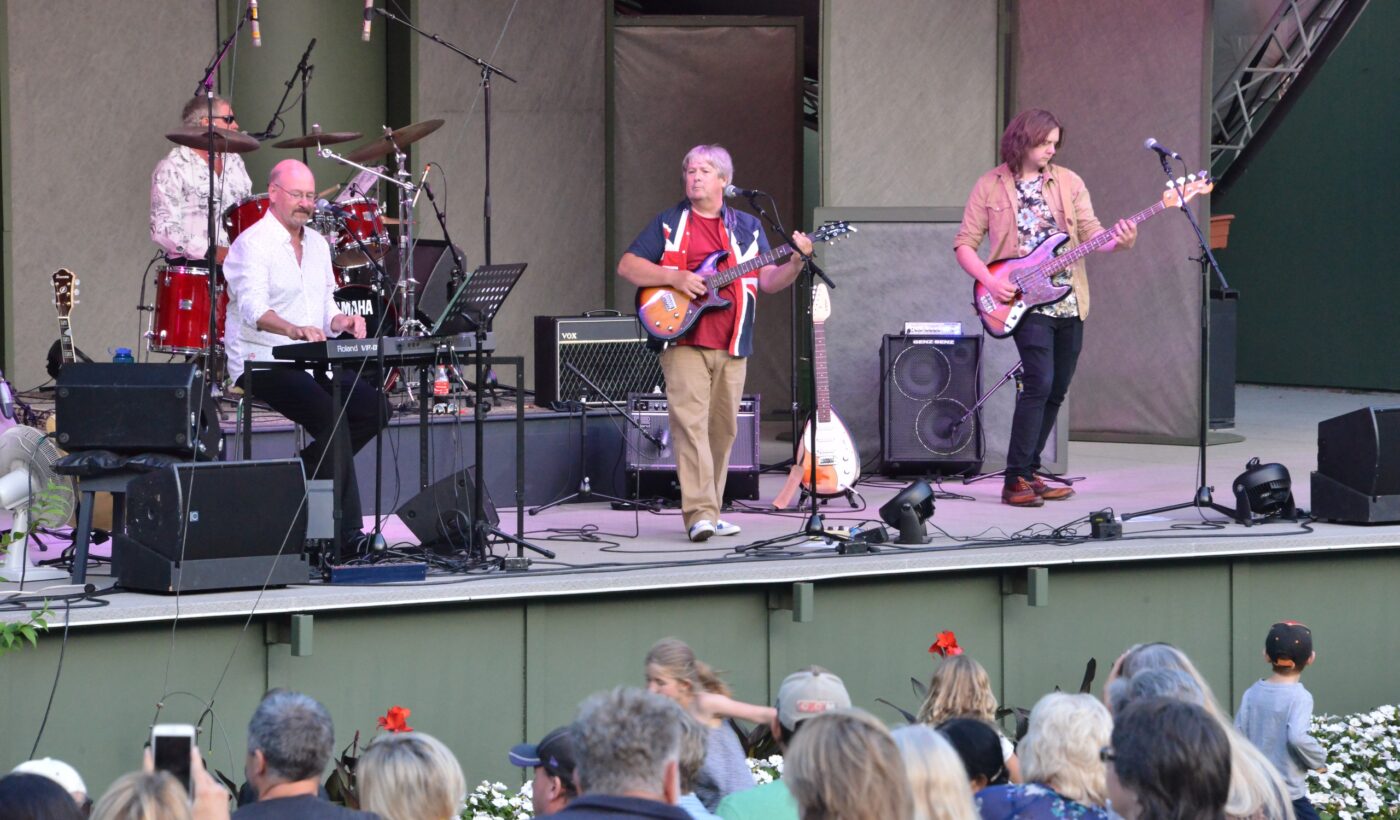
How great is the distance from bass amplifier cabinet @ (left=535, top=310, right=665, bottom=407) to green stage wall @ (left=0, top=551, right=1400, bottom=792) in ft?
8.72

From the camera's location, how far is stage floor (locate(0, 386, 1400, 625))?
627 cm

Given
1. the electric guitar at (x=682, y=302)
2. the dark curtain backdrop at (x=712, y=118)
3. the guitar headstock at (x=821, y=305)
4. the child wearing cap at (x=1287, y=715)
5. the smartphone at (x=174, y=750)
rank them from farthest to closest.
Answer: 1. the dark curtain backdrop at (x=712, y=118)
2. the guitar headstock at (x=821, y=305)
3. the electric guitar at (x=682, y=302)
4. the child wearing cap at (x=1287, y=715)
5. the smartphone at (x=174, y=750)

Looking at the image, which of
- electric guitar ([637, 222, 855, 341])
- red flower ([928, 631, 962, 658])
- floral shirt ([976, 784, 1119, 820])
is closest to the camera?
floral shirt ([976, 784, 1119, 820])

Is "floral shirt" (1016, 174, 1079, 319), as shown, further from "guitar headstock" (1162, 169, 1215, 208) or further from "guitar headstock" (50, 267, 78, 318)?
"guitar headstock" (50, 267, 78, 318)

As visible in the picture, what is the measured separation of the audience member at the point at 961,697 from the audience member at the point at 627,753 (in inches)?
65.1

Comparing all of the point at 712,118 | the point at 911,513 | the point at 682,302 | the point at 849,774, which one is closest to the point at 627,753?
the point at 849,774

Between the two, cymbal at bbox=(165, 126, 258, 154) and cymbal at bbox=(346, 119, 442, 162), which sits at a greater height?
cymbal at bbox=(346, 119, 442, 162)

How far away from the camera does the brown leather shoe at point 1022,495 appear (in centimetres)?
865

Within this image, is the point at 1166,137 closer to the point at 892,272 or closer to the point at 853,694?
the point at 892,272

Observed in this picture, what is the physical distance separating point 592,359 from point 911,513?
8.81 feet

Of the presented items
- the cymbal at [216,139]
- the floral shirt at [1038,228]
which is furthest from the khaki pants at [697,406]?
the cymbal at [216,139]

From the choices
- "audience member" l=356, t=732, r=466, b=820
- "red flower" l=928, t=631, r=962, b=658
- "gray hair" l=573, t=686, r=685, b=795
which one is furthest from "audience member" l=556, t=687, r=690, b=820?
"red flower" l=928, t=631, r=962, b=658

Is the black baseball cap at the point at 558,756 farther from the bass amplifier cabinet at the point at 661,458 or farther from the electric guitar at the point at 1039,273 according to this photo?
the bass amplifier cabinet at the point at 661,458

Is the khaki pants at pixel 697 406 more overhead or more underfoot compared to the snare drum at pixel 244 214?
more underfoot
